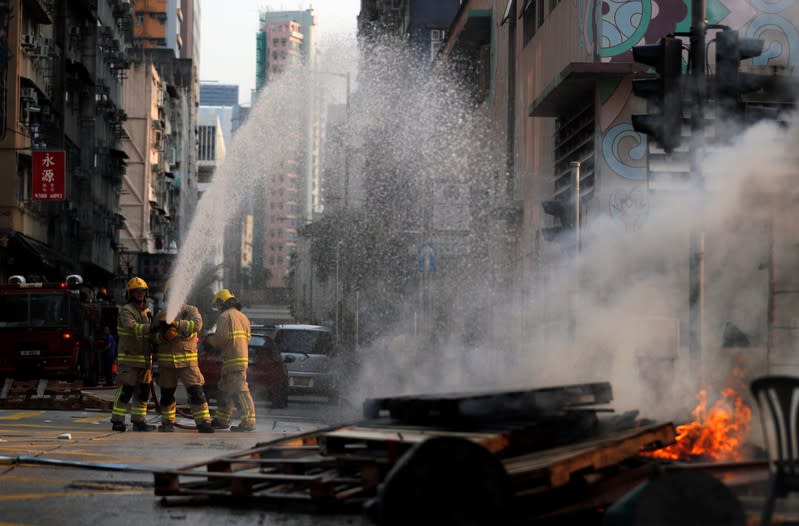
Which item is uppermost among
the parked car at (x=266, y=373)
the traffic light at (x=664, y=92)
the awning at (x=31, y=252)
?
the traffic light at (x=664, y=92)

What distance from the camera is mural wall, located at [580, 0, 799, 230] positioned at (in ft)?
74.0

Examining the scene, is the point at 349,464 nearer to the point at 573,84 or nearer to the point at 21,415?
the point at 21,415

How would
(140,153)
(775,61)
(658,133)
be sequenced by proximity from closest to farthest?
(658,133) → (775,61) → (140,153)

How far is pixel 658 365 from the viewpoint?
14.6 meters

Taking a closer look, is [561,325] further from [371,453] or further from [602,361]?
[371,453]

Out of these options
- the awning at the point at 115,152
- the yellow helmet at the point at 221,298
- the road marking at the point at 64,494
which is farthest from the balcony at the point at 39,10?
the road marking at the point at 64,494

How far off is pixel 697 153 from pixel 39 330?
1779cm

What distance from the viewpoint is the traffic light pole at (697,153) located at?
12117 millimetres

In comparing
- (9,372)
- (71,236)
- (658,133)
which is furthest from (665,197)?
(71,236)

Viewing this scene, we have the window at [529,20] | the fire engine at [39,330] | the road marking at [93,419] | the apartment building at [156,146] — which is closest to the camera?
the road marking at [93,419]

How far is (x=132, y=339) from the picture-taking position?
593 inches

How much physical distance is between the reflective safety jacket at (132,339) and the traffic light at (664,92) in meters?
6.34

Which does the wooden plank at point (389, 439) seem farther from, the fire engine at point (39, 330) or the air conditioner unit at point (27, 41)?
the air conditioner unit at point (27, 41)

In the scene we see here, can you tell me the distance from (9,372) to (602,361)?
1538 cm
